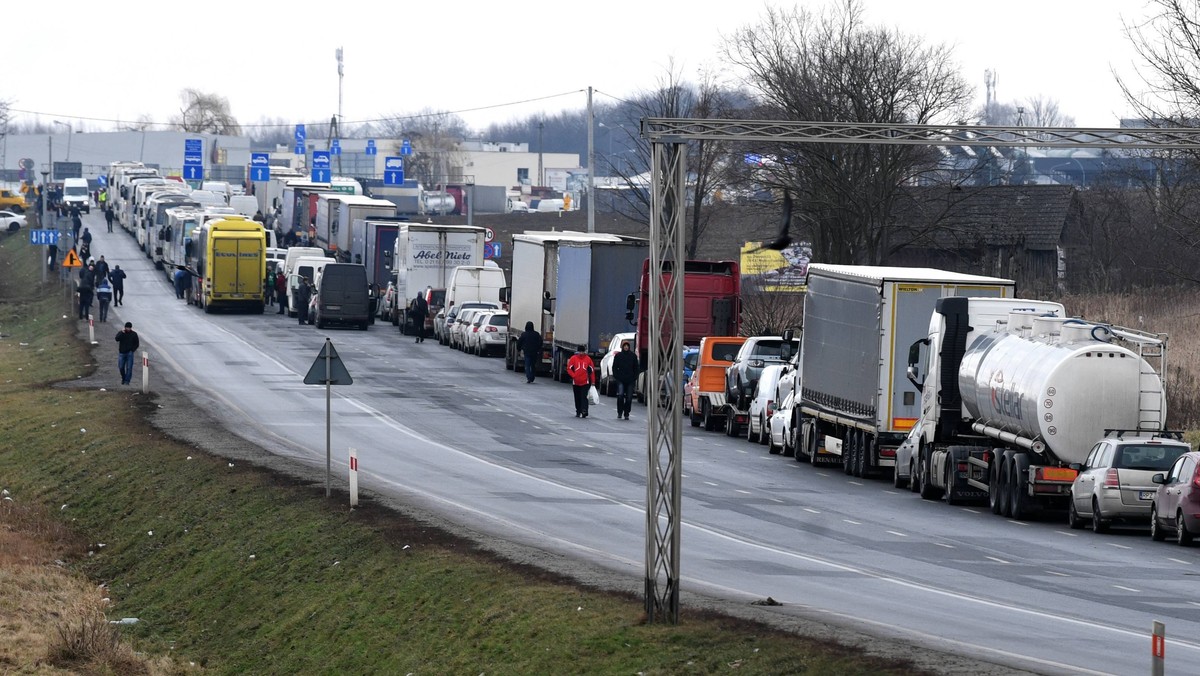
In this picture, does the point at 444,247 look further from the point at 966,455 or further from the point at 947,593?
the point at 947,593

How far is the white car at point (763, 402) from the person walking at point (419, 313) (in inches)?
938

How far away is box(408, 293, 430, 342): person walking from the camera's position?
60.0m

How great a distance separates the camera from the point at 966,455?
27516 mm

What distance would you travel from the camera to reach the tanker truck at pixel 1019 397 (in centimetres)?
2508

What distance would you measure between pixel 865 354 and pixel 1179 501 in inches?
332

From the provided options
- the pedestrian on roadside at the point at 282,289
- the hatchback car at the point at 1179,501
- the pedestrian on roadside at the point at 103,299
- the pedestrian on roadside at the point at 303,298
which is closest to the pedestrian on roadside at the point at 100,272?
the pedestrian on roadside at the point at 103,299

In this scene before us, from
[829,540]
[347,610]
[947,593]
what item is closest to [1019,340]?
[829,540]

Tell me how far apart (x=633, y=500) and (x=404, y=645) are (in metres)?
8.37

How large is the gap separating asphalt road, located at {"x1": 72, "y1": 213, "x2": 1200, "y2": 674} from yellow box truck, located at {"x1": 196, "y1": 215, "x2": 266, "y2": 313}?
1797 cm

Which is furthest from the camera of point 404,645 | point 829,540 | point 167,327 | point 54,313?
point 54,313

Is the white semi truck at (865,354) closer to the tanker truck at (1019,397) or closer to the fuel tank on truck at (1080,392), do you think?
the tanker truck at (1019,397)

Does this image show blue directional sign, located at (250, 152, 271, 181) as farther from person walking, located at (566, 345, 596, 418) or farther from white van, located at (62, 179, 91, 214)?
person walking, located at (566, 345, 596, 418)

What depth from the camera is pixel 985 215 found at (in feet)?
220

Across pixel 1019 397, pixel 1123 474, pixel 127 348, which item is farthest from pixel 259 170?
pixel 1123 474
